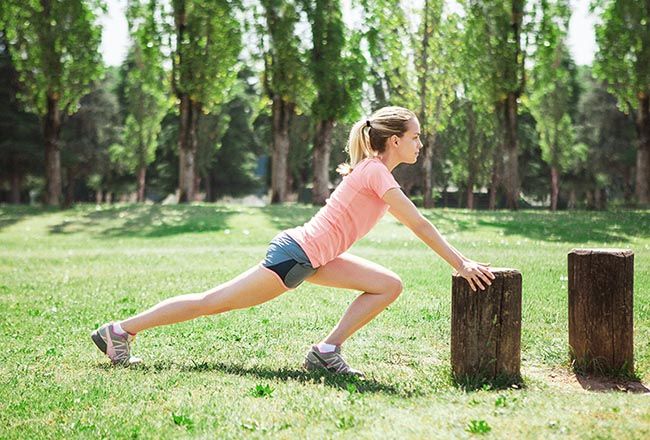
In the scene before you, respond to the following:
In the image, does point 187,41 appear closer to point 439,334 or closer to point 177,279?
point 177,279

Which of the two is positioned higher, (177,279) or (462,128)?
(462,128)

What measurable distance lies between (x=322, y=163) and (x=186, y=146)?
6.38 metres

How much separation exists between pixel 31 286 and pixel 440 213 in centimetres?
1801

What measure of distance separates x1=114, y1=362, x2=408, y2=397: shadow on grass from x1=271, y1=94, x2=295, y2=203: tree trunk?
2895 cm

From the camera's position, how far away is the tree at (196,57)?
1364 inches

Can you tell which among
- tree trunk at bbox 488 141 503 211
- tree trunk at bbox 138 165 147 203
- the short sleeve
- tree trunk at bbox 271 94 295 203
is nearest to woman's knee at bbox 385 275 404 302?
the short sleeve

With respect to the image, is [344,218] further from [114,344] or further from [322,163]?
[322,163]

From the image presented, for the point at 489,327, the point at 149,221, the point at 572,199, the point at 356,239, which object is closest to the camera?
the point at 489,327

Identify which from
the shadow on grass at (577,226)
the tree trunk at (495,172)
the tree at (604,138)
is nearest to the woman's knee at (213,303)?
the shadow on grass at (577,226)

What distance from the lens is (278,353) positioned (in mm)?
7332

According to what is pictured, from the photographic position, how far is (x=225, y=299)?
612 centimetres

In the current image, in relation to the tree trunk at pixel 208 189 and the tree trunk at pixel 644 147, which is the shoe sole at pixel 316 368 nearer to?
the tree trunk at pixel 644 147

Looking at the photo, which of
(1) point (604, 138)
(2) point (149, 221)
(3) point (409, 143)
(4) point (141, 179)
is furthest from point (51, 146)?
(1) point (604, 138)

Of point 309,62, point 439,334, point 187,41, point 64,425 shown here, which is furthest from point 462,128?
point 64,425
